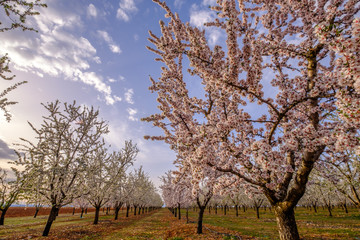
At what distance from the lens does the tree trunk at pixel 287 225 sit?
5414 mm

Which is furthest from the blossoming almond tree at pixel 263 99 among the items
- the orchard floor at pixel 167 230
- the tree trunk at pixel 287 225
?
the orchard floor at pixel 167 230

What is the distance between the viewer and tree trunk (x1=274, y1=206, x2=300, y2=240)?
5.41 metres

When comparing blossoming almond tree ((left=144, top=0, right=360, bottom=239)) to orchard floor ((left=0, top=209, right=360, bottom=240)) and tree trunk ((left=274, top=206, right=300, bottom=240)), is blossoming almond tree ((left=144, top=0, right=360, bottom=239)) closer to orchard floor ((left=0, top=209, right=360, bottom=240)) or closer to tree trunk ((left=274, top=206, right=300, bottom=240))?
tree trunk ((left=274, top=206, right=300, bottom=240))

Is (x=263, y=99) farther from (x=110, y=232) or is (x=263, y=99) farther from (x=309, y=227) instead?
(x=309, y=227)

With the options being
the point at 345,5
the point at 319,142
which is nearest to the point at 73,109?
the point at 319,142

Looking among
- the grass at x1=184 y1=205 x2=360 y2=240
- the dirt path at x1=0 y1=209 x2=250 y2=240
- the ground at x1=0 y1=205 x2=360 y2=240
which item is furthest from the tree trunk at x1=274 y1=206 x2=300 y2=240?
the grass at x1=184 y1=205 x2=360 y2=240

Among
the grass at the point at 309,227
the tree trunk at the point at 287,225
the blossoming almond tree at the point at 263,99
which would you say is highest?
the blossoming almond tree at the point at 263,99

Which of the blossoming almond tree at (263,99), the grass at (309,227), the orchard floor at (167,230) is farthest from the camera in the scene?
the grass at (309,227)

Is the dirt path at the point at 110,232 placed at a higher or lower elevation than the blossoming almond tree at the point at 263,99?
lower

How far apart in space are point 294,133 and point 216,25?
5.29m

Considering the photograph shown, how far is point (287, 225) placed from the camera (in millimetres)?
5512

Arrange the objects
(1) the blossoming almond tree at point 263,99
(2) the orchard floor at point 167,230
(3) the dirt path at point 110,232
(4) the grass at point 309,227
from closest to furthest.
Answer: (1) the blossoming almond tree at point 263,99 → (3) the dirt path at point 110,232 → (2) the orchard floor at point 167,230 → (4) the grass at point 309,227

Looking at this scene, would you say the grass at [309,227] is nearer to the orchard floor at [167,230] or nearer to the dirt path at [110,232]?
the orchard floor at [167,230]

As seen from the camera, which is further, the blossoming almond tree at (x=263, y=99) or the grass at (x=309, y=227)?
the grass at (x=309, y=227)
